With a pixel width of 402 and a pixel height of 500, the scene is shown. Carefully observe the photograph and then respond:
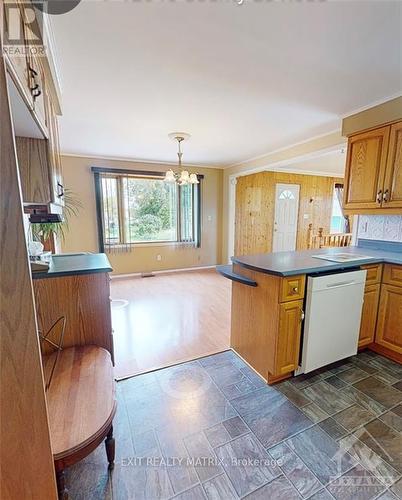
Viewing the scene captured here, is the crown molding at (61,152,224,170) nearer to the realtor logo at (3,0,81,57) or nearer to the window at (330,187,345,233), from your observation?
the realtor logo at (3,0,81,57)

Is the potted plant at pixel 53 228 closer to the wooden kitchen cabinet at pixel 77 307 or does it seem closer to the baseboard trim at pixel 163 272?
the wooden kitchen cabinet at pixel 77 307

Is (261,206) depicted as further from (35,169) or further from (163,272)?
(35,169)

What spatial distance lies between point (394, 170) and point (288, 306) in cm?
168

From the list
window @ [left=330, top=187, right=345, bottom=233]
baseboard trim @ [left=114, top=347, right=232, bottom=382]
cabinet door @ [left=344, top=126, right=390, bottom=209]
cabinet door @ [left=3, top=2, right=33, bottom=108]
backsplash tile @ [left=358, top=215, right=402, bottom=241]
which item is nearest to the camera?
cabinet door @ [left=3, top=2, right=33, bottom=108]

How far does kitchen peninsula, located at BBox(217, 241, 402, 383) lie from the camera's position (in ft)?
5.83

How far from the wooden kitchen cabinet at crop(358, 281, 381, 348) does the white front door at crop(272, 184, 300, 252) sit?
12.6 feet

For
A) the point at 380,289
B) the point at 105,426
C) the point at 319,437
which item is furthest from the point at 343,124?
the point at 105,426

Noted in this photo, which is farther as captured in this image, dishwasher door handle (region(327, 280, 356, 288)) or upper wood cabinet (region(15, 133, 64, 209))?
dishwasher door handle (region(327, 280, 356, 288))

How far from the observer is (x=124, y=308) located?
11.2 feet

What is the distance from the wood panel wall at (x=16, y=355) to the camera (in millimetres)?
613

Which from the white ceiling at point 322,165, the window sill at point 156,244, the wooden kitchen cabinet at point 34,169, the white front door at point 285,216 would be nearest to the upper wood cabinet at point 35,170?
the wooden kitchen cabinet at point 34,169

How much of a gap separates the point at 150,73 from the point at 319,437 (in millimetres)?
2698

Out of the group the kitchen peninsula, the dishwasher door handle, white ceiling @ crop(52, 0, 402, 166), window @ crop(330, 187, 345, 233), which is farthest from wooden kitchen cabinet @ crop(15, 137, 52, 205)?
window @ crop(330, 187, 345, 233)

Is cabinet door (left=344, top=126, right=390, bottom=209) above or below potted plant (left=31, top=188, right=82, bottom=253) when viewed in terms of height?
above
